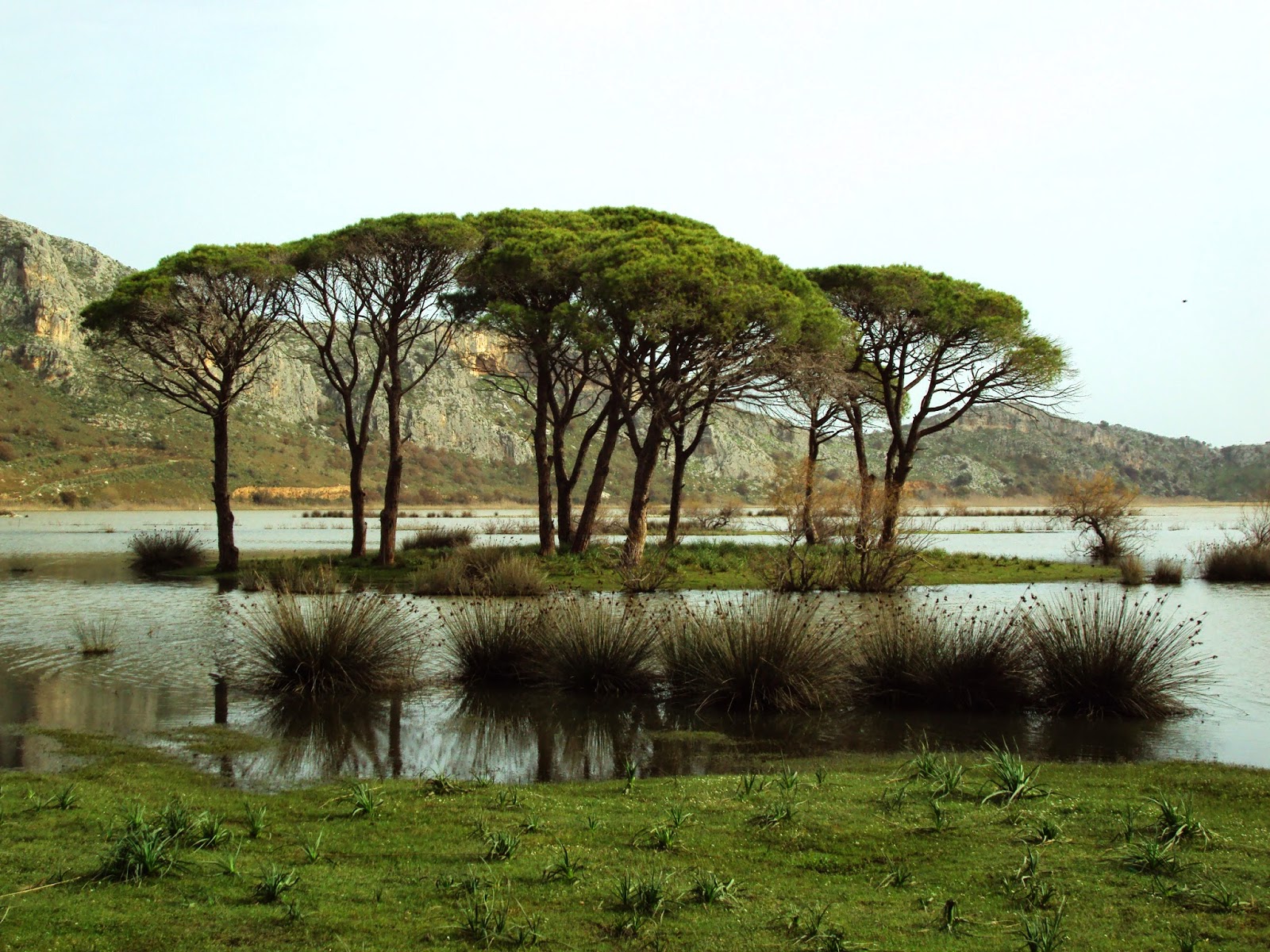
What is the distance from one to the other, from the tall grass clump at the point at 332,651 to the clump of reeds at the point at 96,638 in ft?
11.0

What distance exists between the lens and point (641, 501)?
24.7m

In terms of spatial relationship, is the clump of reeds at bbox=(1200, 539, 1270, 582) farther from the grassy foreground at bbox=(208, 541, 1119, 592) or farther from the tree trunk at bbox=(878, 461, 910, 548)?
the tree trunk at bbox=(878, 461, 910, 548)

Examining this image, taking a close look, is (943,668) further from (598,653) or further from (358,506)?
(358,506)

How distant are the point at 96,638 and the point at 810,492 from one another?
1831 cm

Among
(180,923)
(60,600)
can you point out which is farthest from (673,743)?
(60,600)

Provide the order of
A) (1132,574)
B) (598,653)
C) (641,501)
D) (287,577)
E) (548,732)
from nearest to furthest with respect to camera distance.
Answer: (548,732), (598,653), (287,577), (641,501), (1132,574)

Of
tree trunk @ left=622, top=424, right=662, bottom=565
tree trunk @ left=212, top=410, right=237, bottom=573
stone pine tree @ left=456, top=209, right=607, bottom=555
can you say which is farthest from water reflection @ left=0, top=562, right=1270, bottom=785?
stone pine tree @ left=456, top=209, right=607, bottom=555

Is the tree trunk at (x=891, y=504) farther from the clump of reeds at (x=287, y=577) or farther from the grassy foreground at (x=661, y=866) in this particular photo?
the grassy foreground at (x=661, y=866)

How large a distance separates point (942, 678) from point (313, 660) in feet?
23.0

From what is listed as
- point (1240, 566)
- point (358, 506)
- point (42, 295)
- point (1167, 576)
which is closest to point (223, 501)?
point (358, 506)

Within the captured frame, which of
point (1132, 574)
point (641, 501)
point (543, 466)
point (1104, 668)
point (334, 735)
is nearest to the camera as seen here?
point (334, 735)

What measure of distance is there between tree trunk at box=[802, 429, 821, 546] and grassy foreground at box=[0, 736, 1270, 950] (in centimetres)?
1680

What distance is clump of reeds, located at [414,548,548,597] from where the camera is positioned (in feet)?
62.8

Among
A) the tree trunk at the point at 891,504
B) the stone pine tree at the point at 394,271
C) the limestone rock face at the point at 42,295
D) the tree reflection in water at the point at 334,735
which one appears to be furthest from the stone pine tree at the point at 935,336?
the limestone rock face at the point at 42,295
